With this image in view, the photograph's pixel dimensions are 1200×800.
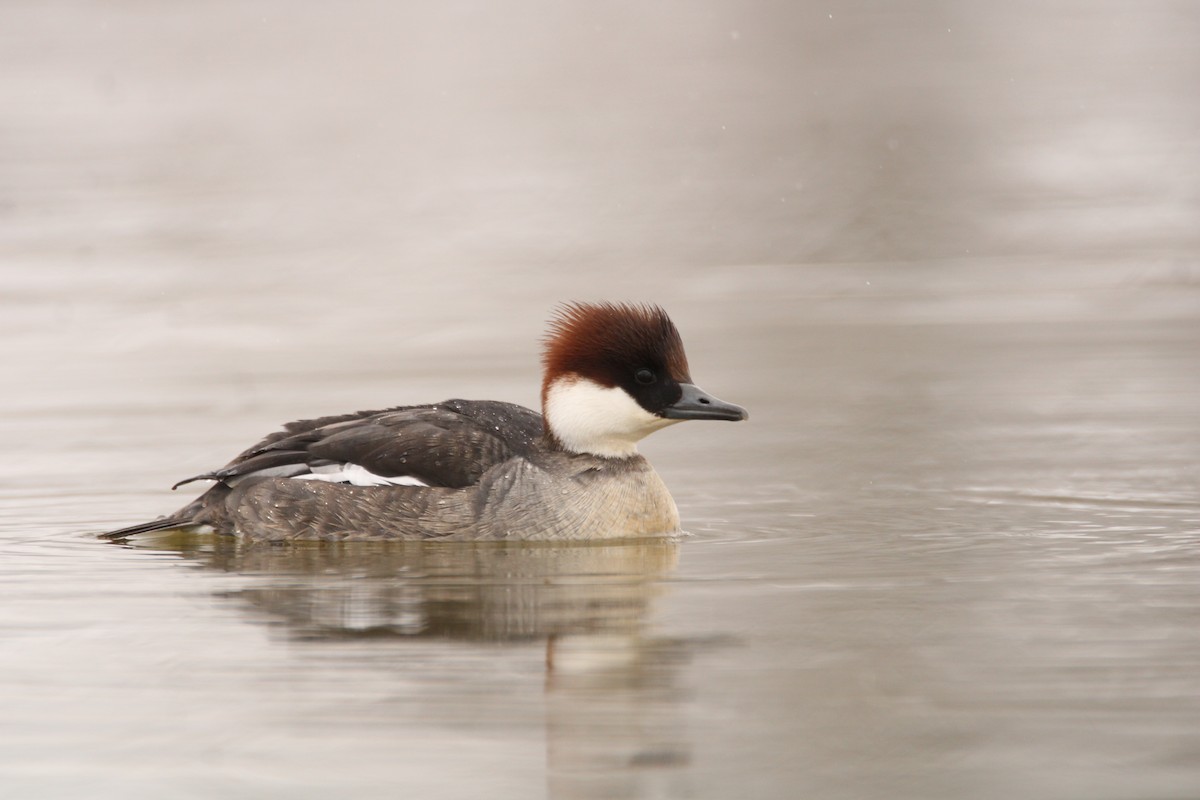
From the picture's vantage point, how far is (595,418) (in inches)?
346

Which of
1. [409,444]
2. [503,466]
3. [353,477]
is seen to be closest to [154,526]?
[353,477]

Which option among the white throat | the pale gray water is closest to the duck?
the white throat

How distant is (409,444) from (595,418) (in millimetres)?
865

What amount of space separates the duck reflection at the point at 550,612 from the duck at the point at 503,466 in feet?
0.32

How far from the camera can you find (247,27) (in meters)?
24.2

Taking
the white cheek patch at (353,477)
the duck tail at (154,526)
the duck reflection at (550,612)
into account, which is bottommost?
the duck reflection at (550,612)

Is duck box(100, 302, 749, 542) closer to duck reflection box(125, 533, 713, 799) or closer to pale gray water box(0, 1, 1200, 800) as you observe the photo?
duck reflection box(125, 533, 713, 799)

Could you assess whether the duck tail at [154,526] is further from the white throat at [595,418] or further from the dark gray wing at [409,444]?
the white throat at [595,418]

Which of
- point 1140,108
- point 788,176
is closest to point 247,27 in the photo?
point 788,176

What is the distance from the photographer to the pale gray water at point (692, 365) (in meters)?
5.66

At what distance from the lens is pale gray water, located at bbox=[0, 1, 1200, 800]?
223 inches

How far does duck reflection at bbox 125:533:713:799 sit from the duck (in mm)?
97

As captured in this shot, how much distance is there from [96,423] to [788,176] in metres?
8.33

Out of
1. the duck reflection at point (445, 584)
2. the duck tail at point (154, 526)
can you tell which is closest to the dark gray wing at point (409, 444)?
the duck tail at point (154, 526)
